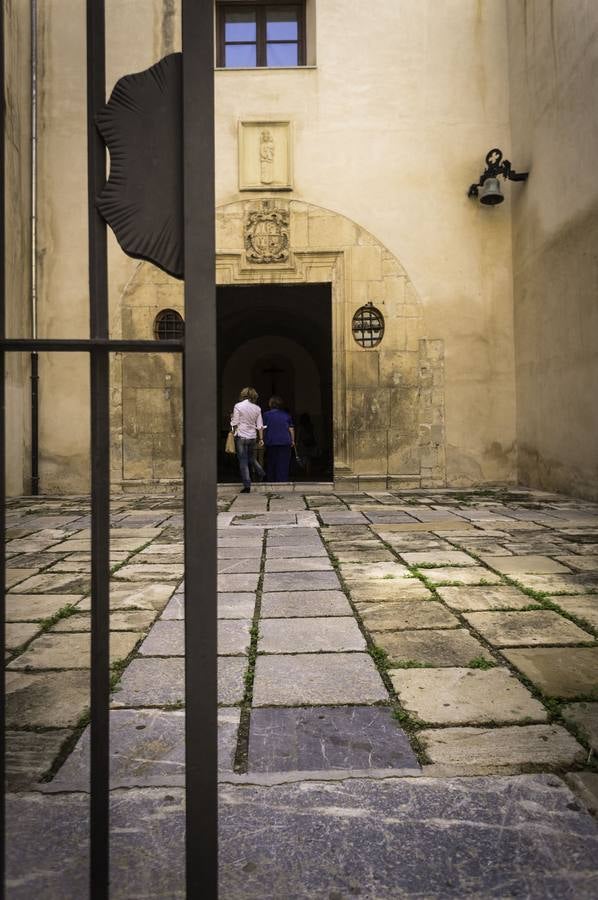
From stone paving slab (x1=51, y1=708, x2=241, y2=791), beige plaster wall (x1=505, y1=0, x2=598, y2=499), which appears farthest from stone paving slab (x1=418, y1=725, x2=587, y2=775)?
beige plaster wall (x1=505, y1=0, x2=598, y2=499)

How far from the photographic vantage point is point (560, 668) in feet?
7.70

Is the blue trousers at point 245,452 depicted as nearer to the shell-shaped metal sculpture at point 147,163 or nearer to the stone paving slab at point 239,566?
the stone paving slab at point 239,566

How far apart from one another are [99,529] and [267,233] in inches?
357

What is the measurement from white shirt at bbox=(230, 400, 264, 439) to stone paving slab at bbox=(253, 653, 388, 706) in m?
6.50

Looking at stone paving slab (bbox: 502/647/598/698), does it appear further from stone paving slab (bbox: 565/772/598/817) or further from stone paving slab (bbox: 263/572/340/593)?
stone paving slab (bbox: 263/572/340/593)

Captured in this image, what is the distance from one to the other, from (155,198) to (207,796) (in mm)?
996

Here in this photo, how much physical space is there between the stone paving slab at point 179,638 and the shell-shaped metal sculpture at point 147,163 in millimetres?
1880

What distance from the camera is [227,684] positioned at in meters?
2.22

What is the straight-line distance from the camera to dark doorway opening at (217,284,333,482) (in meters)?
14.0

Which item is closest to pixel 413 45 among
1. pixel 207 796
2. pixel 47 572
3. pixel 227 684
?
pixel 47 572

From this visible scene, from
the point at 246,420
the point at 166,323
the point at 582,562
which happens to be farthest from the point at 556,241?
the point at 166,323

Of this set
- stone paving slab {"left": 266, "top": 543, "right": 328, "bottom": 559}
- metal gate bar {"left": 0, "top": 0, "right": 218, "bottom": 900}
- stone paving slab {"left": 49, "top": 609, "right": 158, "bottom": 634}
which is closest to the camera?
metal gate bar {"left": 0, "top": 0, "right": 218, "bottom": 900}

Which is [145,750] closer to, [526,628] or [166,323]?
[526,628]

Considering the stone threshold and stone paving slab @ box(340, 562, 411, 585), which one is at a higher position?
the stone threshold
